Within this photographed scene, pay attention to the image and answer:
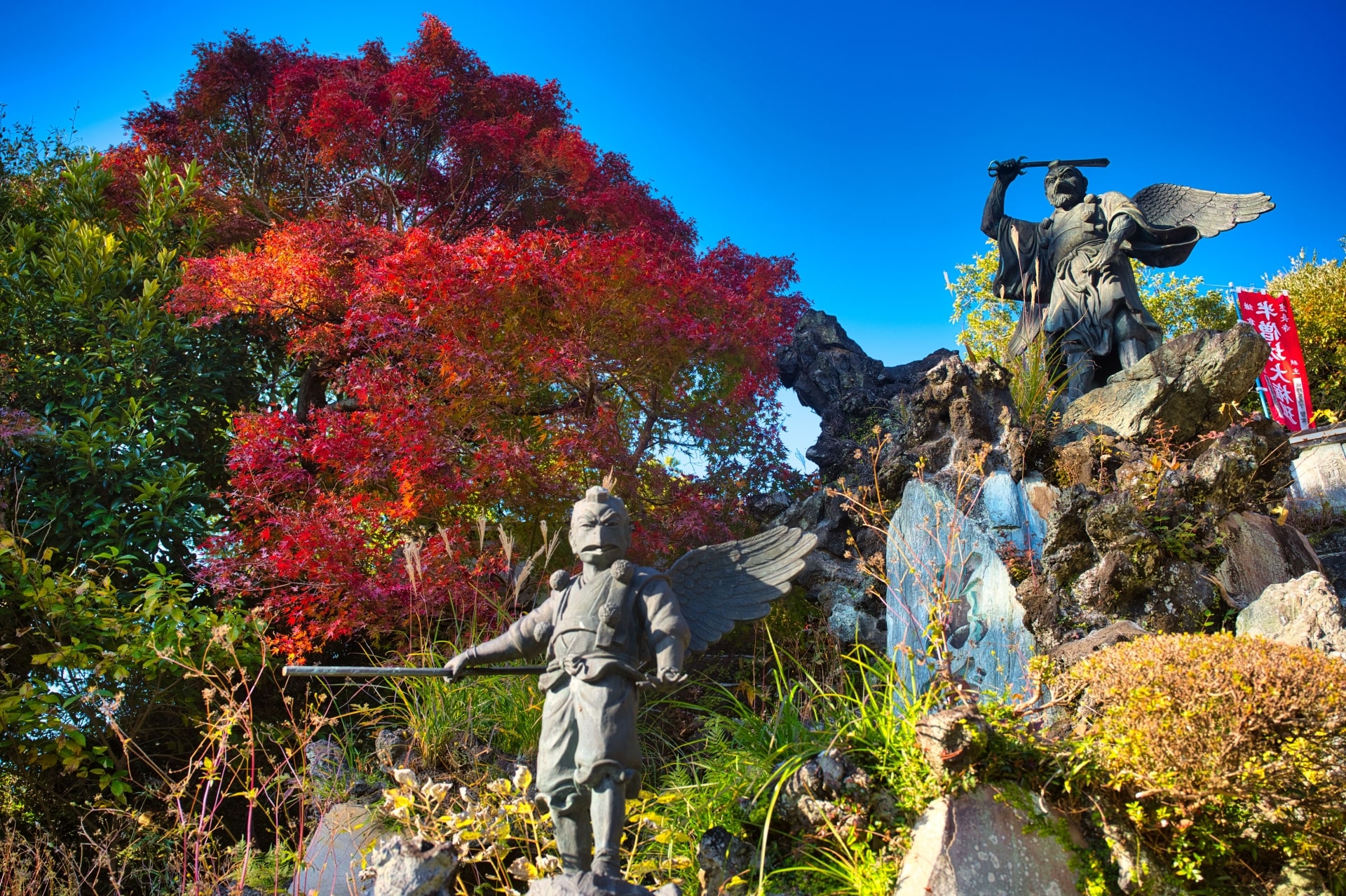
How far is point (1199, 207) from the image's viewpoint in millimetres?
8375

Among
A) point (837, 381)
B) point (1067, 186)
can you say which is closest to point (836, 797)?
point (837, 381)

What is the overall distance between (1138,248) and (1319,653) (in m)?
6.56

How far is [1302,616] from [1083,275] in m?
5.18

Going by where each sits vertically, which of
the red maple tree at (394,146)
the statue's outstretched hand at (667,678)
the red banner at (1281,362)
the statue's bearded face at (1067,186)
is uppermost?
the red maple tree at (394,146)

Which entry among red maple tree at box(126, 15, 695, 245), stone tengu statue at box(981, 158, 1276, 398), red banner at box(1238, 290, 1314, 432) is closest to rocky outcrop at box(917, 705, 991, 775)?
stone tengu statue at box(981, 158, 1276, 398)

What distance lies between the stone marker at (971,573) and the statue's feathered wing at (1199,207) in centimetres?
461

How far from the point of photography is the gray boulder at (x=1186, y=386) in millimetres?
6332

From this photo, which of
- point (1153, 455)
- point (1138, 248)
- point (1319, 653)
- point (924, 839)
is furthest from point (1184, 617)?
point (1138, 248)

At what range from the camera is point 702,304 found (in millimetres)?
6961

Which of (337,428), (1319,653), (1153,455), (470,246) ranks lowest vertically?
(1319,653)

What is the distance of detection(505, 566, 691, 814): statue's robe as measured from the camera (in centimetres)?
305

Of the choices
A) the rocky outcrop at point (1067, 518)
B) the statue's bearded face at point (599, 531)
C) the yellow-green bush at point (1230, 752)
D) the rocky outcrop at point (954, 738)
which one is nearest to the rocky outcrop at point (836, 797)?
the rocky outcrop at point (954, 738)

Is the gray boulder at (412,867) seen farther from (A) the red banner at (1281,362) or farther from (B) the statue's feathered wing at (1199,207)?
(A) the red banner at (1281,362)

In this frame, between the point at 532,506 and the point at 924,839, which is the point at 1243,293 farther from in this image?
the point at 924,839
